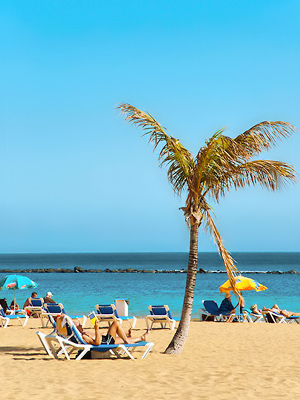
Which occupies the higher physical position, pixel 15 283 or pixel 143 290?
pixel 15 283

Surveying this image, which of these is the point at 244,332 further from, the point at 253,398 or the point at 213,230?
the point at 253,398

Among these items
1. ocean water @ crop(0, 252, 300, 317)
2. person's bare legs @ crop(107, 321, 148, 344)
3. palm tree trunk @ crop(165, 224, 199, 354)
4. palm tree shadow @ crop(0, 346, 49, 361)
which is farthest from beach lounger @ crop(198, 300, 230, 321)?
person's bare legs @ crop(107, 321, 148, 344)

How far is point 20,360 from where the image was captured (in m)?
9.21

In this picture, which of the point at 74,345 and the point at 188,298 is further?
the point at 188,298

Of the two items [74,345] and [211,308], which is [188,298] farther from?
[211,308]

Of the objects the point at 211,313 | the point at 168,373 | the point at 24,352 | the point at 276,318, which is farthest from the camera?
the point at 276,318

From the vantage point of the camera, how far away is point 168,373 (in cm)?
802

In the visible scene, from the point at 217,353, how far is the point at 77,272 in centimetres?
7040

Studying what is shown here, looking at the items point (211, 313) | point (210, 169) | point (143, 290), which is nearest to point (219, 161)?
point (210, 169)

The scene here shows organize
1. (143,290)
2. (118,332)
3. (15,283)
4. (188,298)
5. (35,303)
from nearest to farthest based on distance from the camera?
(118,332) < (188,298) < (35,303) < (15,283) < (143,290)

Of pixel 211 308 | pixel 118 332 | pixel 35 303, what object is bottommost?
pixel 35 303

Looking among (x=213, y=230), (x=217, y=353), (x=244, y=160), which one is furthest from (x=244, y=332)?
(x=244, y=160)

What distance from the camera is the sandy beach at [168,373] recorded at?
6719 millimetres

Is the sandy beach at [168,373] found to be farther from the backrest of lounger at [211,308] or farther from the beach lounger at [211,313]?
the backrest of lounger at [211,308]
